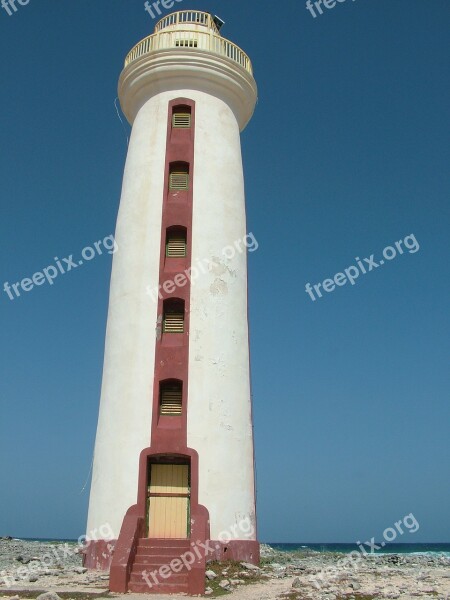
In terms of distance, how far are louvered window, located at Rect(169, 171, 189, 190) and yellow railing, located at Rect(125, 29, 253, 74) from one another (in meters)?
5.00

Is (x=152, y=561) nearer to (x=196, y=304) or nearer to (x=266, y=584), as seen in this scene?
(x=266, y=584)

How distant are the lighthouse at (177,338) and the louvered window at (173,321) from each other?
0.05m

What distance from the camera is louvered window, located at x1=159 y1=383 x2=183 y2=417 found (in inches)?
710

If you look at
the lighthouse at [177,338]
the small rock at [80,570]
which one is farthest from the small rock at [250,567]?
the small rock at [80,570]

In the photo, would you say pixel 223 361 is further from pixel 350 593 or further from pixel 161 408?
pixel 350 593

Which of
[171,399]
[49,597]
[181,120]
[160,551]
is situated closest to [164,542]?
[160,551]

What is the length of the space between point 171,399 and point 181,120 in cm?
984

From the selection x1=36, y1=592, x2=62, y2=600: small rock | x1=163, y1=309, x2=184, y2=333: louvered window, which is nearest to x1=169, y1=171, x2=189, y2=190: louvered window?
x1=163, y1=309, x2=184, y2=333: louvered window

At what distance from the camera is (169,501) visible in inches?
685

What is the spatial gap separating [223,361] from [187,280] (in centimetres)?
275

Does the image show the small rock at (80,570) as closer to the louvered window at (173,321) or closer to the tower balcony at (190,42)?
the louvered window at (173,321)

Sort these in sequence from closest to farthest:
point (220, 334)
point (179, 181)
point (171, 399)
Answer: point (171, 399)
point (220, 334)
point (179, 181)

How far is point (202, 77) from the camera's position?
73.0 feet

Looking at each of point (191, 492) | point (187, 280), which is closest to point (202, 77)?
point (187, 280)
